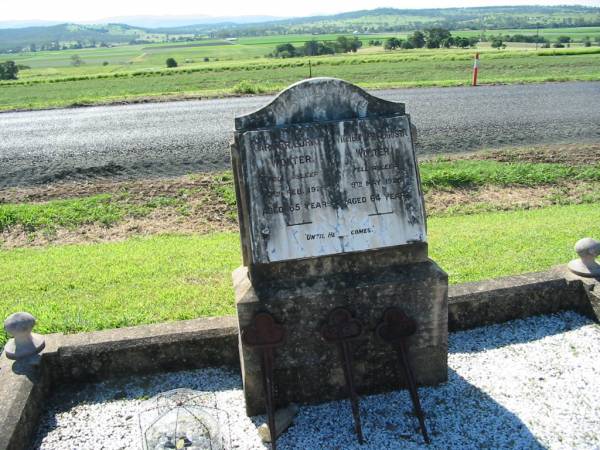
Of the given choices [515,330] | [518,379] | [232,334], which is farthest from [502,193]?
[232,334]

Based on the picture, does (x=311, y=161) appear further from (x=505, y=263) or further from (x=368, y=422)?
(x=505, y=263)

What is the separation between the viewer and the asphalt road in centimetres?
1286

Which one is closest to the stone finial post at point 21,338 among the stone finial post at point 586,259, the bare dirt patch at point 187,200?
the bare dirt patch at point 187,200

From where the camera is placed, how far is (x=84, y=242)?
9219mm

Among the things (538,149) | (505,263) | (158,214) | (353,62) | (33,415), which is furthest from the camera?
(353,62)

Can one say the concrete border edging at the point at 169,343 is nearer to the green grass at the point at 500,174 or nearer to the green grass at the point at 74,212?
the green grass at the point at 74,212

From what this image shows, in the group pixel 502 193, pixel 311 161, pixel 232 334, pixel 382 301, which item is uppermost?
pixel 311 161

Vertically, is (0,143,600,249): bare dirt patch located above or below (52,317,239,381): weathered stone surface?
below

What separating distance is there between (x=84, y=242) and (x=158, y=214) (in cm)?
135

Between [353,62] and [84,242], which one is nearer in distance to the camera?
[84,242]

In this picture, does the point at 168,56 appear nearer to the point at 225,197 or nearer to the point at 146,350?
the point at 225,197

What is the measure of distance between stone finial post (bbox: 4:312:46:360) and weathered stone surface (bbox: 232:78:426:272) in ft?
5.97

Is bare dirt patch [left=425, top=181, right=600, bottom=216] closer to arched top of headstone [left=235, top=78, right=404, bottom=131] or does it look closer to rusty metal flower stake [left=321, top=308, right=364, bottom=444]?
arched top of headstone [left=235, top=78, right=404, bottom=131]

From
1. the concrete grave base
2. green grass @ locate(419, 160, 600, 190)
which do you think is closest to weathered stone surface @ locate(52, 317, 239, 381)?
the concrete grave base
